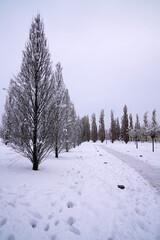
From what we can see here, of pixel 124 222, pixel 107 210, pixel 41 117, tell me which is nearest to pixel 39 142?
pixel 41 117

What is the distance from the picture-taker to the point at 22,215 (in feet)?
8.43

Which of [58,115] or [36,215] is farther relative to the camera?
[58,115]

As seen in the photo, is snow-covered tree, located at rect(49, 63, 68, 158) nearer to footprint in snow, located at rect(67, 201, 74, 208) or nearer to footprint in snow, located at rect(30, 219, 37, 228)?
footprint in snow, located at rect(67, 201, 74, 208)

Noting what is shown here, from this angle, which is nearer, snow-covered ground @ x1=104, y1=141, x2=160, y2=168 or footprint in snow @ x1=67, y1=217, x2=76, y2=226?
footprint in snow @ x1=67, y1=217, x2=76, y2=226

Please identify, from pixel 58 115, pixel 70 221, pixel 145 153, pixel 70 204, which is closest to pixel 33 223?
pixel 70 221

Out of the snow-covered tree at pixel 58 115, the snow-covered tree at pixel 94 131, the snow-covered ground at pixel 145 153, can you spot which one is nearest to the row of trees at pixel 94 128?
the snow-covered tree at pixel 94 131

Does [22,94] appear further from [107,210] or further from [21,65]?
[107,210]

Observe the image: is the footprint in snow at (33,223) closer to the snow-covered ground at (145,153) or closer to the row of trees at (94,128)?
the snow-covered ground at (145,153)

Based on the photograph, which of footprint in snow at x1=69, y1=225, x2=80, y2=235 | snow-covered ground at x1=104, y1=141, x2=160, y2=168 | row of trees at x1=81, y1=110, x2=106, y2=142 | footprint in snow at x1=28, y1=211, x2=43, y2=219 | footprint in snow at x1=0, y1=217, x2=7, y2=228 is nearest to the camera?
footprint in snow at x1=0, y1=217, x2=7, y2=228

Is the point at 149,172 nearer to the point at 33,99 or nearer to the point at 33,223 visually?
the point at 33,223

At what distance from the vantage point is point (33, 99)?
5.93 meters

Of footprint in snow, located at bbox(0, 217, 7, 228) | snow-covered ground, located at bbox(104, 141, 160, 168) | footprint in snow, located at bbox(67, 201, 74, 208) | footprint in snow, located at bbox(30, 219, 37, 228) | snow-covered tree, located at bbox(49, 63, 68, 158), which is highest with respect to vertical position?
snow-covered tree, located at bbox(49, 63, 68, 158)

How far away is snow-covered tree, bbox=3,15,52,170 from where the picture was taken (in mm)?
5547

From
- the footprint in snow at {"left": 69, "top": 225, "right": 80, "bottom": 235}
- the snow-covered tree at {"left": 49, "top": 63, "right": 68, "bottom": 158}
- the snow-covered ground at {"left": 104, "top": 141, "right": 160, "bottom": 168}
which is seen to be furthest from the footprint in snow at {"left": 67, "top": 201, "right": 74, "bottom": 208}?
the snow-covered ground at {"left": 104, "top": 141, "right": 160, "bottom": 168}
